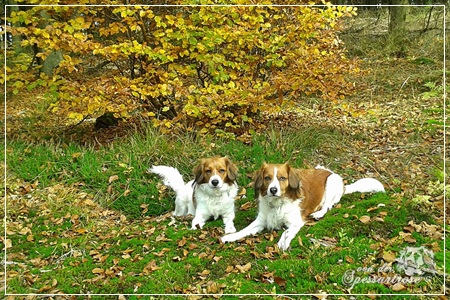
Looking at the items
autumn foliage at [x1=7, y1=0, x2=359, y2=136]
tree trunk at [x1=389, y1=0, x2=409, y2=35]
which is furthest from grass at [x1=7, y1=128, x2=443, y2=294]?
tree trunk at [x1=389, y1=0, x2=409, y2=35]

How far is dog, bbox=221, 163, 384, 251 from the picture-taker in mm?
4895

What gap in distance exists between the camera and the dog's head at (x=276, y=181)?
191 inches

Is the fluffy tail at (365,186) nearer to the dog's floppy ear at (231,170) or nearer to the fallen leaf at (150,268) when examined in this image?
the dog's floppy ear at (231,170)

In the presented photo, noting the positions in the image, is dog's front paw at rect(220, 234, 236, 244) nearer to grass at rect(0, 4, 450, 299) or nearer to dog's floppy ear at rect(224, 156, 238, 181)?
→ grass at rect(0, 4, 450, 299)

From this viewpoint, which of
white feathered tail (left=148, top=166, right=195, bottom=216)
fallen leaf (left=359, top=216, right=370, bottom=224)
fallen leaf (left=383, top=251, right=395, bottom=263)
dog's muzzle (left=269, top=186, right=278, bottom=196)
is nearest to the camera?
fallen leaf (left=383, top=251, right=395, bottom=263)

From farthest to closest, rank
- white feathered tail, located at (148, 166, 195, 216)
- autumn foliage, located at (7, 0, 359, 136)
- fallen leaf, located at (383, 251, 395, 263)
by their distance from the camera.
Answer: autumn foliage, located at (7, 0, 359, 136) < white feathered tail, located at (148, 166, 195, 216) < fallen leaf, located at (383, 251, 395, 263)

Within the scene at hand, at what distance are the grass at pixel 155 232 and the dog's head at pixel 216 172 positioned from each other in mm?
420

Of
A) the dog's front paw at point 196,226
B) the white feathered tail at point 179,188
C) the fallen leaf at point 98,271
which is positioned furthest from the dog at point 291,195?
the fallen leaf at point 98,271

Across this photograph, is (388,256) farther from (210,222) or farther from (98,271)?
(98,271)

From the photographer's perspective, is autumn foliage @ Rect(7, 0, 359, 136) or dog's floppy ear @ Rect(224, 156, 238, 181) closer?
dog's floppy ear @ Rect(224, 156, 238, 181)

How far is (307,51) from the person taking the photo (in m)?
6.73

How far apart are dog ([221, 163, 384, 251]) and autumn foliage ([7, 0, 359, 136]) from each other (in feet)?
5.25

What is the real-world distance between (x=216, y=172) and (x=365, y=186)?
84.0 inches

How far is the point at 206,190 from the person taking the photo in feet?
17.6
